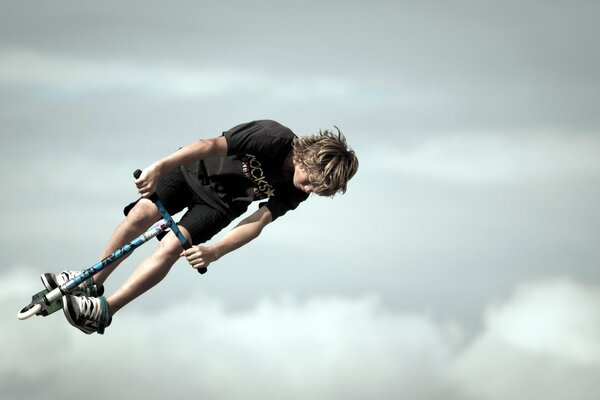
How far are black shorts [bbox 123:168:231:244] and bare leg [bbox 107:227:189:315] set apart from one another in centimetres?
16

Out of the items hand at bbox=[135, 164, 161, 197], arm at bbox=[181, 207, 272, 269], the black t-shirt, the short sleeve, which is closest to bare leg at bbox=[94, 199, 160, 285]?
the black t-shirt

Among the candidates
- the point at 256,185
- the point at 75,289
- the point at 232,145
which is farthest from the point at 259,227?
the point at 75,289

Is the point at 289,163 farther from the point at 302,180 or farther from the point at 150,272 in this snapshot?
the point at 150,272

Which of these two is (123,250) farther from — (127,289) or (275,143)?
(275,143)

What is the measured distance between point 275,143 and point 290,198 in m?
0.96

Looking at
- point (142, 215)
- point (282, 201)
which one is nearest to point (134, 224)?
point (142, 215)

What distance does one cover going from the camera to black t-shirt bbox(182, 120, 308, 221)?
11.4 m

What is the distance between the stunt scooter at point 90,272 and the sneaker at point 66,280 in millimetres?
102

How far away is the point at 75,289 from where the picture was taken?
11750 millimetres

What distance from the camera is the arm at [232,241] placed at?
1115cm

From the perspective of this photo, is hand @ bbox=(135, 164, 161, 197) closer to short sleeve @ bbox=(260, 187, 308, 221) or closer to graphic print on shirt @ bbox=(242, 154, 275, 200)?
graphic print on shirt @ bbox=(242, 154, 275, 200)

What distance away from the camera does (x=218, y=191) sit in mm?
11742

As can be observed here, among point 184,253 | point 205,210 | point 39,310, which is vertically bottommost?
point 39,310

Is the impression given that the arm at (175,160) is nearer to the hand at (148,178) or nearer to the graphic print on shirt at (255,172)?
the hand at (148,178)
